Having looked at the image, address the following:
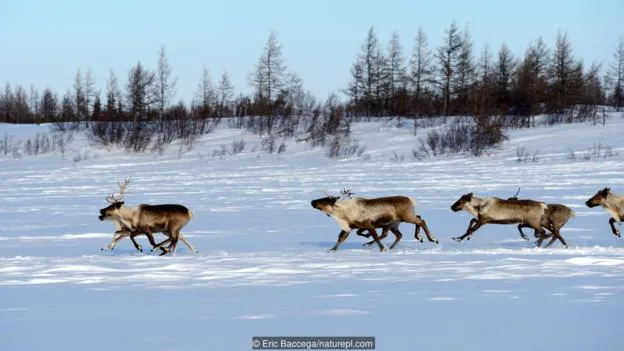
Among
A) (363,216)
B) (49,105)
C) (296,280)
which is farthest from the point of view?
(49,105)

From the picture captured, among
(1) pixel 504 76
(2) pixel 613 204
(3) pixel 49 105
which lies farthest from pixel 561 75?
(3) pixel 49 105

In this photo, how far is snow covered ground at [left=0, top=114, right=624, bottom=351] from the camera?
20.3 feet

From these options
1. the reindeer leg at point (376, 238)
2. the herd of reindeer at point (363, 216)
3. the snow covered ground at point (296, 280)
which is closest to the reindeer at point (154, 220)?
the herd of reindeer at point (363, 216)

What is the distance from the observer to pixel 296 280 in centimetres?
912

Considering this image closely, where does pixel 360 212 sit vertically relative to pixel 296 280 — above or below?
above

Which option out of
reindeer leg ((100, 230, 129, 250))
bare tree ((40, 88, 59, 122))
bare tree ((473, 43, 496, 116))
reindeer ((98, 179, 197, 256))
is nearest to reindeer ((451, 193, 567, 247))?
reindeer ((98, 179, 197, 256))

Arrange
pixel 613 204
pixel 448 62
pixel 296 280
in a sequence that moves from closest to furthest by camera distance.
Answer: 1. pixel 296 280
2. pixel 613 204
3. pixel 448 62

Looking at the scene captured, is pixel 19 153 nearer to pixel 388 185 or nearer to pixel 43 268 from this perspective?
pixel 388 185

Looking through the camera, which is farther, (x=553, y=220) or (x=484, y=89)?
(x=484, y=89)

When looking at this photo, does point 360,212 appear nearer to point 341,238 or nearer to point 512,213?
point 341,238

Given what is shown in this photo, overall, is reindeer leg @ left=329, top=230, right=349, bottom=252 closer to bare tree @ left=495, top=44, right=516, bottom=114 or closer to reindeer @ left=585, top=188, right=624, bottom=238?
reindeer @ left=585, top=188, right=624, bottom=238

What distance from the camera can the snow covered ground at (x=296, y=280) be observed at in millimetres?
6180

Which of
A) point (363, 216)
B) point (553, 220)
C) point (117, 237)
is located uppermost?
point (363, 216)

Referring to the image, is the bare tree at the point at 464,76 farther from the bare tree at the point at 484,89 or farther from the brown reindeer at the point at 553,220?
the brown reindeer at the point at 553,220
